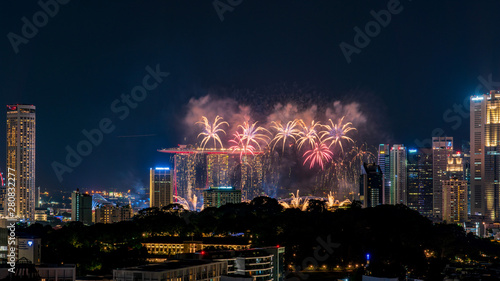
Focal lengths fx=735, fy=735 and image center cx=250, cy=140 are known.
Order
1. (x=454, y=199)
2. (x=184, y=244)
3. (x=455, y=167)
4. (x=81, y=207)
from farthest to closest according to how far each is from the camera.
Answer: (x=455, y=167) < (x=454, y=199) < (x=81, y=207) < (x=184, y=244)

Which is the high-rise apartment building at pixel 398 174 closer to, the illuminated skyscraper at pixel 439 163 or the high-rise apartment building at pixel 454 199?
the illuminated skyscraper at pixel 439 163

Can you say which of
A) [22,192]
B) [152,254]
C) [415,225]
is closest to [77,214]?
[22,192]

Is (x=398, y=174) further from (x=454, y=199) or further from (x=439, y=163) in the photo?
(x=454, y=199)

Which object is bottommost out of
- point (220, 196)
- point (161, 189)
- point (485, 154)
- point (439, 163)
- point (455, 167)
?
point (220, 196)

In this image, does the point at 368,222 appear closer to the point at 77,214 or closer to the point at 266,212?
the point at 266,212

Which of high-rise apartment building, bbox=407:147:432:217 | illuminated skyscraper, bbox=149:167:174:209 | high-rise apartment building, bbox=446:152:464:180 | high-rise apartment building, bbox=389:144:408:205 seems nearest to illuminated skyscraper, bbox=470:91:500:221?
high-rise apartment building, bbox=446:152:464:180

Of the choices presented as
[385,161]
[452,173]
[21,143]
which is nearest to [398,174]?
[385,161]

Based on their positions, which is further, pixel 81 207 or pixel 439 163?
pixel 439 163

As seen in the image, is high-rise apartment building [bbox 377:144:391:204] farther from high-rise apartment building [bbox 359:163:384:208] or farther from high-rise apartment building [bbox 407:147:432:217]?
high-rise apartment building [bbox 359:163:384:208]
